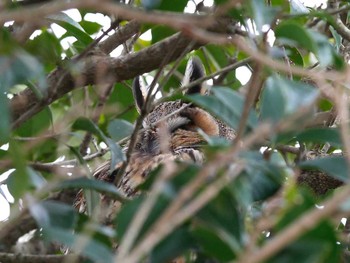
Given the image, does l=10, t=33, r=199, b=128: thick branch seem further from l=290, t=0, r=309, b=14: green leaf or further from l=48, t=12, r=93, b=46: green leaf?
l=290, t=0, r=309, b=14: green leaf

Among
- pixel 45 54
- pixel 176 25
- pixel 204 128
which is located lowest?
pixel 204 128

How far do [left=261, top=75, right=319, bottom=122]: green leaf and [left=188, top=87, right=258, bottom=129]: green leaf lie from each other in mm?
47

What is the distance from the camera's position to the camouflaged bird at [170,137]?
7.38ft

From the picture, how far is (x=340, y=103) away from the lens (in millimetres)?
954

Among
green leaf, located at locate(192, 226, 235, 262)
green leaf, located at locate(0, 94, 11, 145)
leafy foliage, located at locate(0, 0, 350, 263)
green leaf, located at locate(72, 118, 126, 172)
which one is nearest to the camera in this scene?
leafy foliage, located at locate(0, 0, 350, 263)

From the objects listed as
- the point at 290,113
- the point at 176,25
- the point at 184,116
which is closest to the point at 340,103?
the point at 290,113

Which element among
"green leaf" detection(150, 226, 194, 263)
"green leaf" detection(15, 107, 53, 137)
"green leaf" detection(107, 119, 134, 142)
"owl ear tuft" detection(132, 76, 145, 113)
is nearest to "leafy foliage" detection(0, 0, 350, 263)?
"green leaf" detection(150, 226, 194, 263)

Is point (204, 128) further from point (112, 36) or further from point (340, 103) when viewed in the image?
point (340, 103)

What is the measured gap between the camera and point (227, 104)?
117 centimetres

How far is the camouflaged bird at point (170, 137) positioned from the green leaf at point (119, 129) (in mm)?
157

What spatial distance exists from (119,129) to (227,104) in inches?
26.4

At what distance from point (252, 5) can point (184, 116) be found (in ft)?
5.71

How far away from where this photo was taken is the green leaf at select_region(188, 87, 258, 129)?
117cm

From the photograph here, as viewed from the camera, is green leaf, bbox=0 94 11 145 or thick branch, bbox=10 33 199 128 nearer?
green leaf, bbox=0 94 11 145
